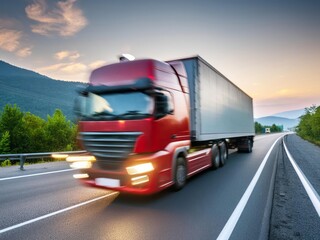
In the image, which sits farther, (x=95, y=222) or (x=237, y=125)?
(x=237, y=125)

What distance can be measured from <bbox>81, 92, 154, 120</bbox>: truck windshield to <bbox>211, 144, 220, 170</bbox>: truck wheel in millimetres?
5174

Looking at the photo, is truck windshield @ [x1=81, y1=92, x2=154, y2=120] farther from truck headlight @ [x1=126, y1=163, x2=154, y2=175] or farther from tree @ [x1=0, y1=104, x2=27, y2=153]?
tree @ [x1=0, y1=104, x2=27, y2=153]

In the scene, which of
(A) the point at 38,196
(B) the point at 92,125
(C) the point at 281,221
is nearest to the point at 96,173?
(B) the point at 92,125

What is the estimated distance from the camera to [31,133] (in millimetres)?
63312

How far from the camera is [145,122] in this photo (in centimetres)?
515

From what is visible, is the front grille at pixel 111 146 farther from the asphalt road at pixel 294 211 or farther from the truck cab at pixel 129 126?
the asphalt road at pixel 294 211

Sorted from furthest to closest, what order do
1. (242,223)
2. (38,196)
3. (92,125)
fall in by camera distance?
(38,196)
(92,125)
(242,223)

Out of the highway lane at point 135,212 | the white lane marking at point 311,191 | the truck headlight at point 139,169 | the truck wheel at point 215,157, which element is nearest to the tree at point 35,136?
the highway lane at point 135,212

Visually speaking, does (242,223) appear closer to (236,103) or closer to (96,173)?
(96,173)

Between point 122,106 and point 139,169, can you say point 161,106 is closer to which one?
point 122,106

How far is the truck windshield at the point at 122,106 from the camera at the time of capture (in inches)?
207

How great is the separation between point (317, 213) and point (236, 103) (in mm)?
9608

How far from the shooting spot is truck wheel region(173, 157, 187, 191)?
6309 mm

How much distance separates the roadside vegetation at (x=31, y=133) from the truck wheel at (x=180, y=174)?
46.7 meters
